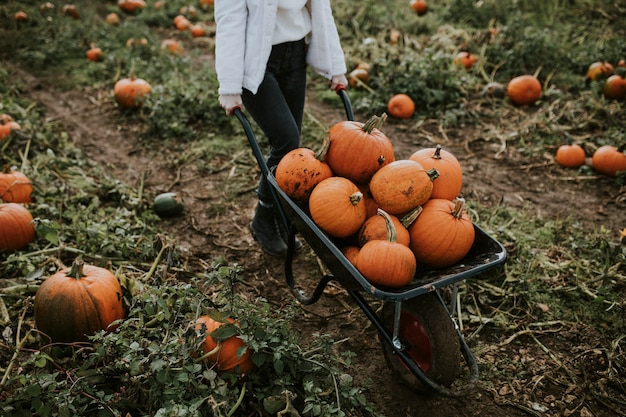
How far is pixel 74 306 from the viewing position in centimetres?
281

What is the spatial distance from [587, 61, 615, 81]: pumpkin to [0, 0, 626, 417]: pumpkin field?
27 mm

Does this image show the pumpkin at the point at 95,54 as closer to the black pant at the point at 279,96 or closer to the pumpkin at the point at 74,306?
the black pant at the point at 279,96

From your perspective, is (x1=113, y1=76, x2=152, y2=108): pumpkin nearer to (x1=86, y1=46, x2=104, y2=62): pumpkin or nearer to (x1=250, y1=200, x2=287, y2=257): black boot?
(x1=86, y1=46, x2=104, y2=62): pumpkin

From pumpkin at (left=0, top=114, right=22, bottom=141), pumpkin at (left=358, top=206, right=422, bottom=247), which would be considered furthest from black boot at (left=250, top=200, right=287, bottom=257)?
pumpkin at (left=0, top=114, right=22, bottom=141)

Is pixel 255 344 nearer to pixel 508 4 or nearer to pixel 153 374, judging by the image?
pixel 153 374

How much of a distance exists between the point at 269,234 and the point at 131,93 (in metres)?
3.30

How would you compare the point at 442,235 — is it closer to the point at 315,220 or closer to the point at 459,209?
the point at 459,209

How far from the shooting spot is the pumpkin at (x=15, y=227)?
351cm

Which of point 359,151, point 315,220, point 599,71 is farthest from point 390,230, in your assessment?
point 599,71

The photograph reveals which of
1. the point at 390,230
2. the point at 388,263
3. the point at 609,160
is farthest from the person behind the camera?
the point at 609,160

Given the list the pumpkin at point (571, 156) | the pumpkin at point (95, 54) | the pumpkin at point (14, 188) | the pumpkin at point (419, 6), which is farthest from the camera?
the pumpkin at point (419, 6)

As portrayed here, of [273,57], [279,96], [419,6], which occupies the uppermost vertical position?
[273,57]

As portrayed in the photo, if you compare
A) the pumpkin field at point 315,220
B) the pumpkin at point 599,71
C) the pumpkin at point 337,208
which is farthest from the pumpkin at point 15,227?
the pumpkin at point 599,71

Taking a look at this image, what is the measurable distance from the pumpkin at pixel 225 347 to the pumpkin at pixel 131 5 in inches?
361
